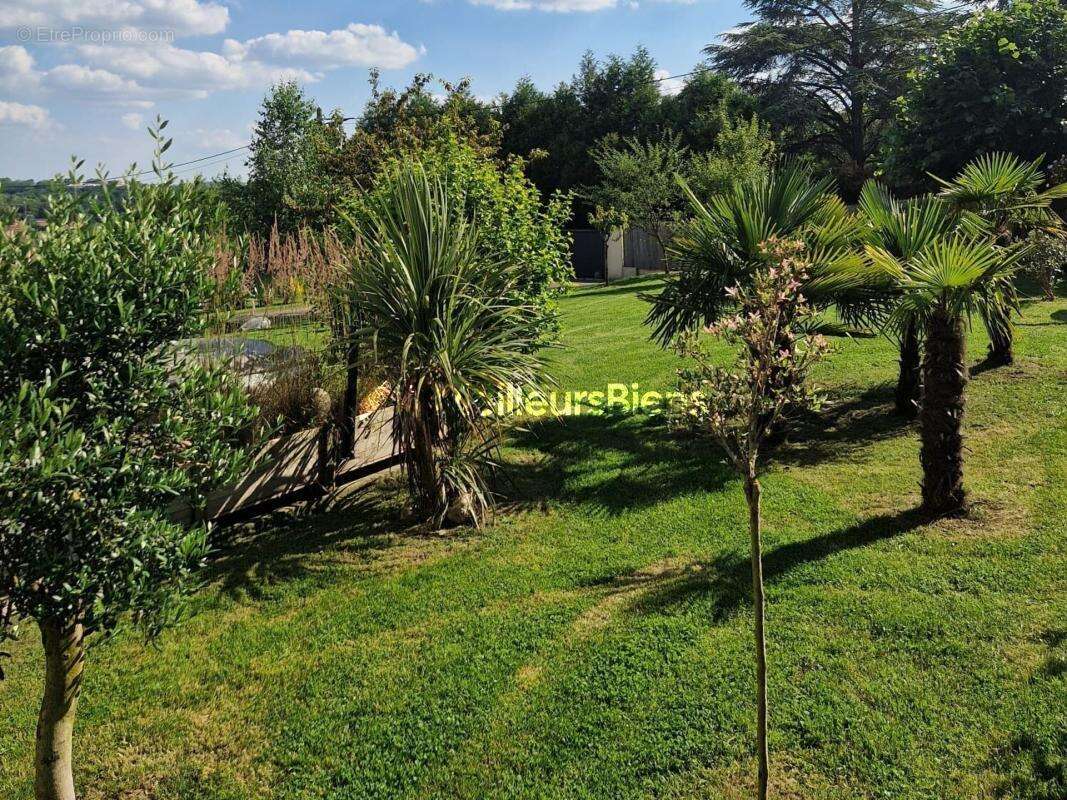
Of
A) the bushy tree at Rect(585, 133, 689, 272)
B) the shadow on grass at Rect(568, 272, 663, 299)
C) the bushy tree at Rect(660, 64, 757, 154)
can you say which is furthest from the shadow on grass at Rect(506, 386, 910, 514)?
the bushy tree at Rect(660, 64, 757, 154)

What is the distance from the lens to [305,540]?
5.78 metres

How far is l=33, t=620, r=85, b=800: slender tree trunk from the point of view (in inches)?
113

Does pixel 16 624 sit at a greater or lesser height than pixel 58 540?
lesser

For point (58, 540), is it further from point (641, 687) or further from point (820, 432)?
point (820, 432)

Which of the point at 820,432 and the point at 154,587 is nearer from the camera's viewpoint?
the point at 154,587

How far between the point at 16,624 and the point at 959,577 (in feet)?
16.3

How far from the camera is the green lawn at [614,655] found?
3.25 meters

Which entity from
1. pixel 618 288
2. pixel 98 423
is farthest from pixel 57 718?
pixel 618 288

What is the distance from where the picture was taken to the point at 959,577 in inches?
181

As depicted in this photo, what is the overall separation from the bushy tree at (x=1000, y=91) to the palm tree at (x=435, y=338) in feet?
53.9

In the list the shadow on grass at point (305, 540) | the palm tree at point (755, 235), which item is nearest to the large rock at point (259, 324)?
the shadow on grass at point (305, 540)

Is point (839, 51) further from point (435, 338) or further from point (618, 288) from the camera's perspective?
point (435, 338)

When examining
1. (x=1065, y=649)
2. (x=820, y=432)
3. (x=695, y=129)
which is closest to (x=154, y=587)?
(x=1065, y=649)

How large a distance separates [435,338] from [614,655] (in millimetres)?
2595
